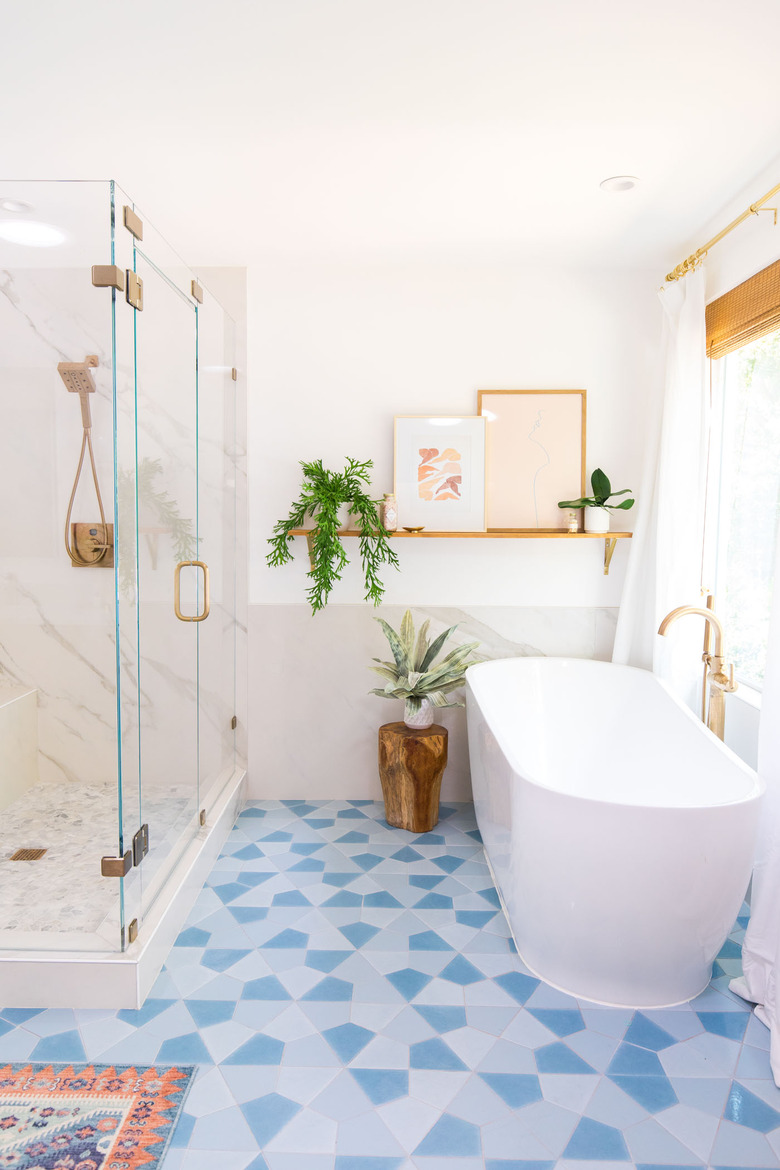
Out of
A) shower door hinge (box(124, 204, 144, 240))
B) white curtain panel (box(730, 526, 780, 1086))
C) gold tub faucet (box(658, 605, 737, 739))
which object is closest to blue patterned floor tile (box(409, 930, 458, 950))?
white curtain panel (box(730, 526, 780, 1086))

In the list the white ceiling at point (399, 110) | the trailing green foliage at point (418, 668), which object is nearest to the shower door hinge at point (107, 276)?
the white ceiling at point (399, 110)

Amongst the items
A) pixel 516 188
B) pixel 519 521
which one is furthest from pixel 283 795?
pixel 516 188

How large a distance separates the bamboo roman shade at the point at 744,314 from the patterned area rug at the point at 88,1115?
272 cm

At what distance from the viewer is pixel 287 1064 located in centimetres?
181

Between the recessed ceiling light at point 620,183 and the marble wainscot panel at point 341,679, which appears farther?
the marble wainscot panel at point 341,679

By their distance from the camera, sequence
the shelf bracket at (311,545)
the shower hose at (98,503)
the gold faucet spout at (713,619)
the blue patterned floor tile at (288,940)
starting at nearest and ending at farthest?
the shower hose at (98,503), the blue patterned floor tile at (288,940), the gold faucet spout at (713,619), the shelf bracket at (311,545)

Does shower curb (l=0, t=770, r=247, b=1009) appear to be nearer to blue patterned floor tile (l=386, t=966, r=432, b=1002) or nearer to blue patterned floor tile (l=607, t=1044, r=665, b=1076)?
blue patterned floor tile (l=386, t=966, r=432, b=1002)

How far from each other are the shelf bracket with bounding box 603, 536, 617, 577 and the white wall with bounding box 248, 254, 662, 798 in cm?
3

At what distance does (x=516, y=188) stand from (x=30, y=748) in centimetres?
242

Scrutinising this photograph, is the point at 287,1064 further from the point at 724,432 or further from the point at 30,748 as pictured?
the point at 724,432

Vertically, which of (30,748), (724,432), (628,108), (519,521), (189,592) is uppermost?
(628,108)

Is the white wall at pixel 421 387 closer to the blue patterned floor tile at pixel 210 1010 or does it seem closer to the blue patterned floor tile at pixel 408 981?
the blue patterned floor tile at pixel 408 981

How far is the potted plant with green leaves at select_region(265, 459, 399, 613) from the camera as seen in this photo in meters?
3.20

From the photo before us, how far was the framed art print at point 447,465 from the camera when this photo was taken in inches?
133
